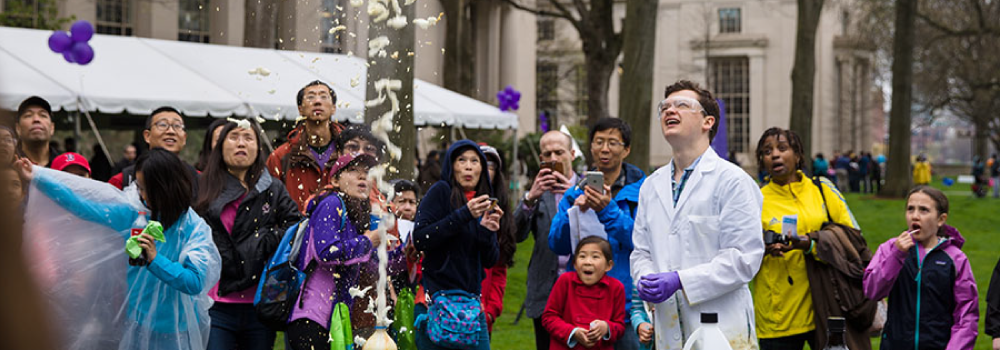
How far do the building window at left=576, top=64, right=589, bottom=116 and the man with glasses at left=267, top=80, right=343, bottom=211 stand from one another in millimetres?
47789

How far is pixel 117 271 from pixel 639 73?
428 inches

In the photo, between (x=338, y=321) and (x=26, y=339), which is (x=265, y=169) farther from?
(x=26, y=339)

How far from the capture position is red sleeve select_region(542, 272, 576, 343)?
18.7 feet

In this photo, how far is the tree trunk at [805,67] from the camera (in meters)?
24.6

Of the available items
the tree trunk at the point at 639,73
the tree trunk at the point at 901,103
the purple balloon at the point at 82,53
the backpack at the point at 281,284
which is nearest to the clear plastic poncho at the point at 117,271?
the backpack at the point at 281,284

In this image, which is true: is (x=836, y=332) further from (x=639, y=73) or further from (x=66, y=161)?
(x=639, y=73)

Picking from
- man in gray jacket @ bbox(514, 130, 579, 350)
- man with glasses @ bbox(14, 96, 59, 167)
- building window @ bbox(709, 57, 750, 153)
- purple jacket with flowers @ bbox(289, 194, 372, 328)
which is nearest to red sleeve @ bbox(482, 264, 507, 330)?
man in gray jacket @ bbox(514, 130, 579, 350)

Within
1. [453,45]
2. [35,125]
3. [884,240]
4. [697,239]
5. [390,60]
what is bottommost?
[884,240]

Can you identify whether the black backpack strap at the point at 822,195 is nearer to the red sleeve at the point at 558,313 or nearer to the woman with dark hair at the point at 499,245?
the red sleeve at the point at 558,313

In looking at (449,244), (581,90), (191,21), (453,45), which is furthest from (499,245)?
(581,90)

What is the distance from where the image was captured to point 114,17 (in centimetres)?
3162

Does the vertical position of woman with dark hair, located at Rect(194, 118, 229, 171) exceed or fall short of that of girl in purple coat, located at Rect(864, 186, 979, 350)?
it exceeds it

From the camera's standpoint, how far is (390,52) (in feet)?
16.5

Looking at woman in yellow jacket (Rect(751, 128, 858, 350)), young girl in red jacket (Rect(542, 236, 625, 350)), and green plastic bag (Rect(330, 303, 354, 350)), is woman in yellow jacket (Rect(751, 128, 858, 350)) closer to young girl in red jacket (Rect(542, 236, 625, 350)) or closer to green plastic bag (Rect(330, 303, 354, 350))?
young girl in red jacket (Rect(542, 236, 625, 350))
